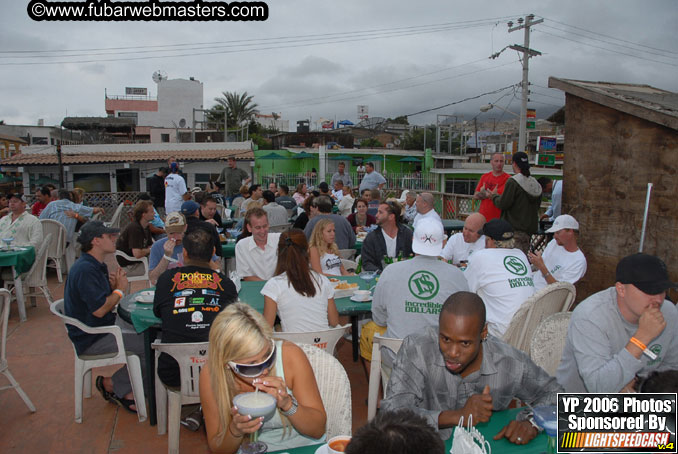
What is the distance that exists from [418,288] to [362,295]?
0.96m

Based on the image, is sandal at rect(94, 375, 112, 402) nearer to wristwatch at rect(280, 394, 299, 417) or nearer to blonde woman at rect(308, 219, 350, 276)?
blonde woman at rect(308, 219, 350, 276)

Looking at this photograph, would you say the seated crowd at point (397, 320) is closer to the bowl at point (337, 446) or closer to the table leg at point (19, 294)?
the bowl at point (337, 446)

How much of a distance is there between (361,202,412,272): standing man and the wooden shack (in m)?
2.34

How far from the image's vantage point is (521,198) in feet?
21.4

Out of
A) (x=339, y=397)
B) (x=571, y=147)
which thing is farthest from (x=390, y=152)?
(x=339, y=397)

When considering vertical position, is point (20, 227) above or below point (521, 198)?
below

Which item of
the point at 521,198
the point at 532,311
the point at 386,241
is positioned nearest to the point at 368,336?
the point at 532,311

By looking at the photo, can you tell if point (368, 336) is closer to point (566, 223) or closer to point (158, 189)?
point (566, 223)

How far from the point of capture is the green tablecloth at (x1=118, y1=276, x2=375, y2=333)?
3642 millimetres

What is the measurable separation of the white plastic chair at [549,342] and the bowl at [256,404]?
1781 mm

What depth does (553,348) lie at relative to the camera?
292 centimetres

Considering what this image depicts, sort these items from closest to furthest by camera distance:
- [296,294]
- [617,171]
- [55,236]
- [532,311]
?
[532,311] → [296,294] → [617,171] → [55,236]

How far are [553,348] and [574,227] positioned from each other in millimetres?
2020

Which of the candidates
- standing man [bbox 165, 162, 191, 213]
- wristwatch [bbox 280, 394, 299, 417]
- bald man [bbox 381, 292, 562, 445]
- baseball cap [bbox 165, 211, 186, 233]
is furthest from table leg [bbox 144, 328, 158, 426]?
standing man [bbox 165, 162, 191, 213]
